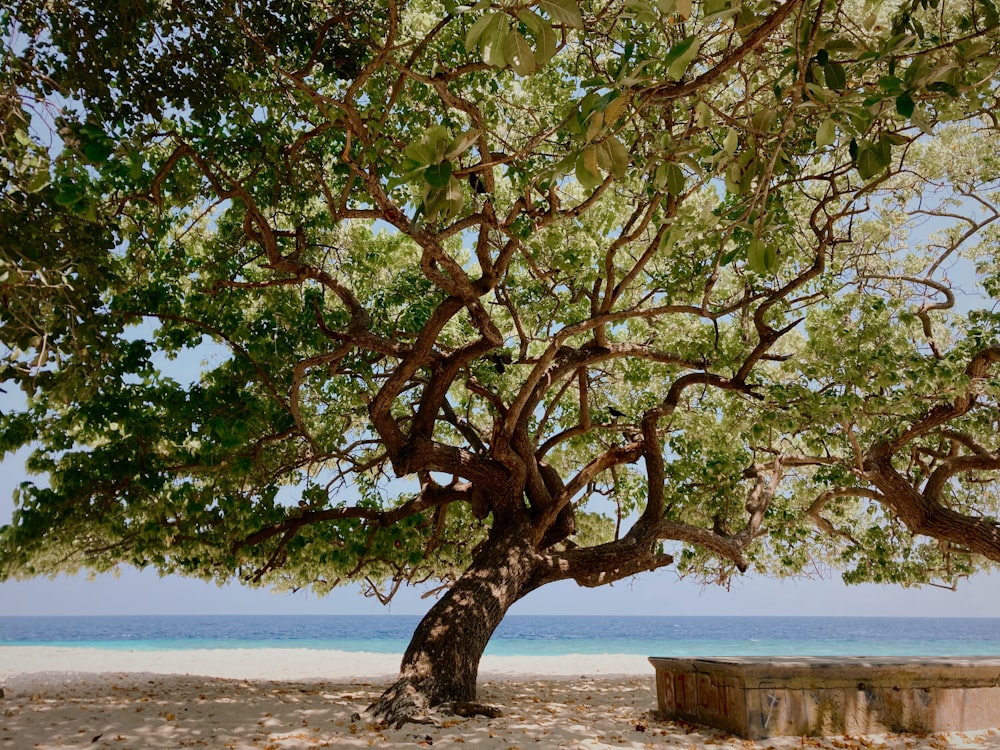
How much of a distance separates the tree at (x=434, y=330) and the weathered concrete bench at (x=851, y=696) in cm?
226

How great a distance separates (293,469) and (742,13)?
7274 mm

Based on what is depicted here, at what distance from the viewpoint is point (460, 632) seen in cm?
664

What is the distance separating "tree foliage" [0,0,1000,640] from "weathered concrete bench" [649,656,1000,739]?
231 centimetres

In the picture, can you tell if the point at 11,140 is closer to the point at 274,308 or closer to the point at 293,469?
the point at 274,308

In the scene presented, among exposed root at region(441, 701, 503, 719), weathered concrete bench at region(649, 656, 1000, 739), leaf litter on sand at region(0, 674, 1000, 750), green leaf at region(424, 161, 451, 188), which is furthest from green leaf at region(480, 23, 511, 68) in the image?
exposed root at region(441, 701, 503, 719)

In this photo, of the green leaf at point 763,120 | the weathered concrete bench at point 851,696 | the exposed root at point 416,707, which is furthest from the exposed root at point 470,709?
the green leaf at point 763,120

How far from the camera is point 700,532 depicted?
856 centimetres

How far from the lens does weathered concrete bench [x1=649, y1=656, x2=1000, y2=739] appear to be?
5.43m

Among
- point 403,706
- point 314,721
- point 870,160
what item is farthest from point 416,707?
point 870,160

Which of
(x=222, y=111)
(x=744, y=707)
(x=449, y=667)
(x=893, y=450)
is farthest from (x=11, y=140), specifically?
(x=893, y=450)

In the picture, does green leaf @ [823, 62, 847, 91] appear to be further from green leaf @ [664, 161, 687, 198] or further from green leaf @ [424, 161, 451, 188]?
green leaf @ [424, 161, 451, 188]

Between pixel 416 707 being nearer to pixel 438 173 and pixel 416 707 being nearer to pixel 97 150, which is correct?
pixel 97 150

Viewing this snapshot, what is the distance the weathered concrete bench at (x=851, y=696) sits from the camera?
5426 millimetres

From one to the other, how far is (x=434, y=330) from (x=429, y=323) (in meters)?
0.07
